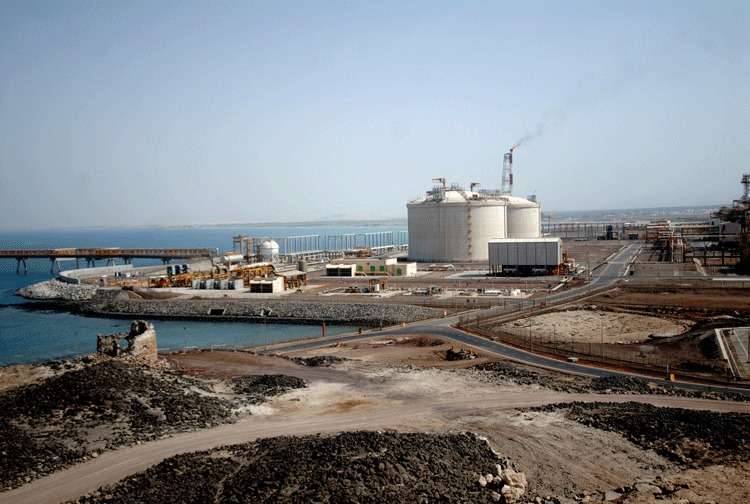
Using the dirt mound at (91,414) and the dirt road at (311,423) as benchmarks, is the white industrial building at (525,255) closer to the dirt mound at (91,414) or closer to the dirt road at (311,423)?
the dirt road at (311,423)

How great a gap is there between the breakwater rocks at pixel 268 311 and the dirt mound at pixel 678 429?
26.7m

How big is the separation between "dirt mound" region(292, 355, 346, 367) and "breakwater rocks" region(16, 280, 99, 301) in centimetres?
4543

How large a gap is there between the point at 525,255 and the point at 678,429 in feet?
168

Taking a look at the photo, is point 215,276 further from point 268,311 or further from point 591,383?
point 591,383

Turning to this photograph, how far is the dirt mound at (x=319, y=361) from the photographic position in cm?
3133

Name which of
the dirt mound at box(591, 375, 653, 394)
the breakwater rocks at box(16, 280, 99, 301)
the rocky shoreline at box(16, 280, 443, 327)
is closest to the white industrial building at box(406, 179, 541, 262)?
the rocky shoreline at box(16, 280, 443, 327)

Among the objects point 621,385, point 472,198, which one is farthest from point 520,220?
point 621,385

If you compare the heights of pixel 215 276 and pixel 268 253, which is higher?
pixel 268 253

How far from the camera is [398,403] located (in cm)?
2358

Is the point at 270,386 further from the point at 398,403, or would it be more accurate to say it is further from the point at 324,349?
the point at 324,349

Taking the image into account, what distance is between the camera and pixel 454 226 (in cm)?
8825

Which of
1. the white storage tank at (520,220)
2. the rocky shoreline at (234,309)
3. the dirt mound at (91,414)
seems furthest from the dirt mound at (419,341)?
the white storage tank at (520,220)

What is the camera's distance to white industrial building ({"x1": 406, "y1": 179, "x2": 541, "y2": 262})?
87.9 metres

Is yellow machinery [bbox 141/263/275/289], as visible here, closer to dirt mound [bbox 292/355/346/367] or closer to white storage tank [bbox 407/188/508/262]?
white storage tank [bbox 407/188/508/262]
